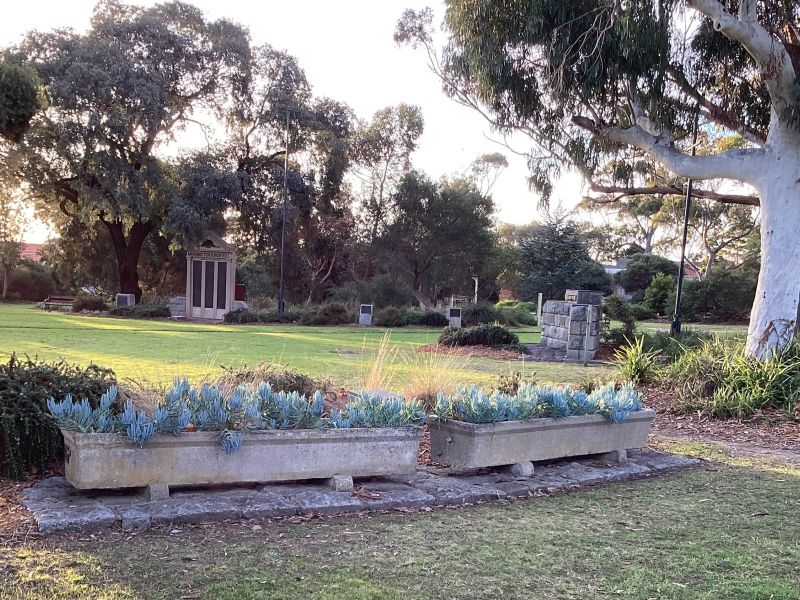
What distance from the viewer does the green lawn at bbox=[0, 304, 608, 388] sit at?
10352 millimetres

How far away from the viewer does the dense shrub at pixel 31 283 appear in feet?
133

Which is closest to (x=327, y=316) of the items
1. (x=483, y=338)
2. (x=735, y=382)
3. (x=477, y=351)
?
(x=483, y=338)

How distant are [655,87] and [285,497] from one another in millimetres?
9259

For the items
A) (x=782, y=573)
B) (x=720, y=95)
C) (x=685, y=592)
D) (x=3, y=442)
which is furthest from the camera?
(x=720, y=95)

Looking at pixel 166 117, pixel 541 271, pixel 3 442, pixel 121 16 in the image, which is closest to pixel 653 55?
pixel 3 442

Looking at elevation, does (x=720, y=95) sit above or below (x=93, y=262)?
above

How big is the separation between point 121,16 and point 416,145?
51.1 feet

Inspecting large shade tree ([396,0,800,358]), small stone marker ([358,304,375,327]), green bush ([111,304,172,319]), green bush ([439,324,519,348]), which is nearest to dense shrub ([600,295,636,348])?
green bush ([439,324,519,348])

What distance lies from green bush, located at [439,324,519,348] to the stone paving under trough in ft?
39.3

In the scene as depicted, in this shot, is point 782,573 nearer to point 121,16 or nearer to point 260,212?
point 260,212

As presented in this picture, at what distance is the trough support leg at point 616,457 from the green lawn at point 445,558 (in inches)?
56.9

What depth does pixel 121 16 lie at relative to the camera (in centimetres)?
2842

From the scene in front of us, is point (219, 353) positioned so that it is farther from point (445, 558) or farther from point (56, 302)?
point (56, 302)

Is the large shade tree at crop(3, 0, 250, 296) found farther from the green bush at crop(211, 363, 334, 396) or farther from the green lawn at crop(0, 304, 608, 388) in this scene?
the green bush at crop(211, 363, 334, 396)
